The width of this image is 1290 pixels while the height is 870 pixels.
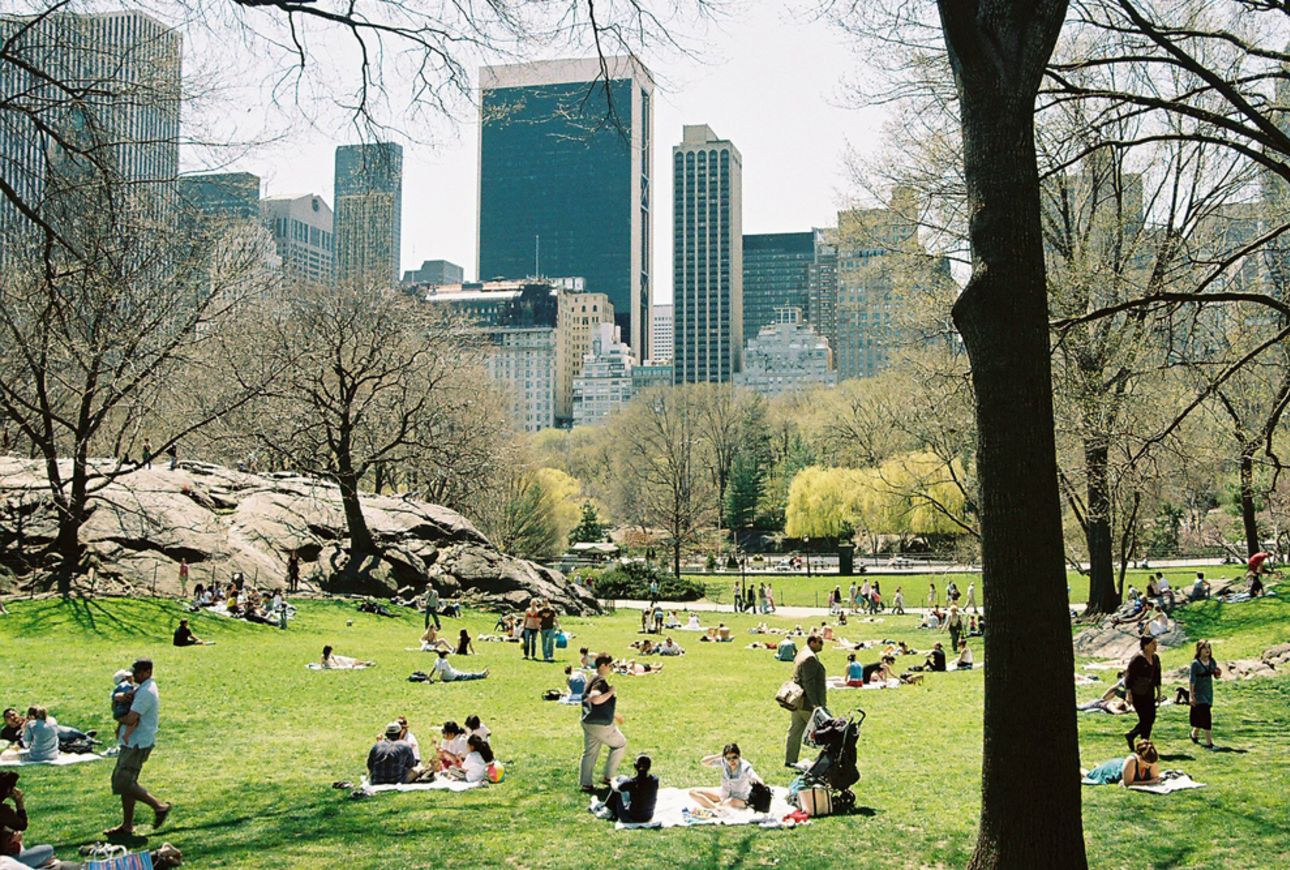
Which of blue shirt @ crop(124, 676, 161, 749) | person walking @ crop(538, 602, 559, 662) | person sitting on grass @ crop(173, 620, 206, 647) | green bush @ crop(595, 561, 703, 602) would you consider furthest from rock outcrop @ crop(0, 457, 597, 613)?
blue shirt @ crop(124, 676, 161, 749)

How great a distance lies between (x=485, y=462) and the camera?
110 feet

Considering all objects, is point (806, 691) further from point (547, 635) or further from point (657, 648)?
point (657, 648)

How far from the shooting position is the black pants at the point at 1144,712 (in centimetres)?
1135

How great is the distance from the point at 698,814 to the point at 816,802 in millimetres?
1071

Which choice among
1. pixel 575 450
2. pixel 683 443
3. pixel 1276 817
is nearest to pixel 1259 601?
pixel 1276 817

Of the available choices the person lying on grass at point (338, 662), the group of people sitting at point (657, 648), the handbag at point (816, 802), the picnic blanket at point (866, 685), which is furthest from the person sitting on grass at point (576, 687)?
the handbag at point (816, 802)

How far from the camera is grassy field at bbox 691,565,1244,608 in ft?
139

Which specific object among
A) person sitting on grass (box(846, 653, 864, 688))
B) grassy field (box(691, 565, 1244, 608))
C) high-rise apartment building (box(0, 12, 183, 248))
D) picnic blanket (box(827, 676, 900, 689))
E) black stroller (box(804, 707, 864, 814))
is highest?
high-rise apartment building (box(0, 12, 183, 248))

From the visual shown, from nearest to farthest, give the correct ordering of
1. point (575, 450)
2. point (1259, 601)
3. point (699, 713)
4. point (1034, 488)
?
point (1034, 488) < point (699, 713) < point (1259, 601) < point (575, 450)

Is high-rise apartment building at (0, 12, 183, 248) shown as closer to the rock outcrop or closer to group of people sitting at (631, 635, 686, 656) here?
the rock outcrop

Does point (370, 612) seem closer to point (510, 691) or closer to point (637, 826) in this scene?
point (510, 691)

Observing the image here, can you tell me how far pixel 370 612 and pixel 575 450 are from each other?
8071 cm

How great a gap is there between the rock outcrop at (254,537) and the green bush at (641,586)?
857 centimetres

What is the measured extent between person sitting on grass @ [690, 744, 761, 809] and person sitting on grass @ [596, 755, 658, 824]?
0.71 m
